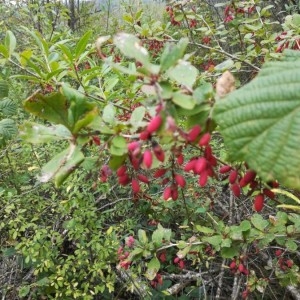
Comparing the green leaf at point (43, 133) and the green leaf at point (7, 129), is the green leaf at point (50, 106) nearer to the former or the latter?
the green leaf at point (43, 133)

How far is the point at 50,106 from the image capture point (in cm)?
80

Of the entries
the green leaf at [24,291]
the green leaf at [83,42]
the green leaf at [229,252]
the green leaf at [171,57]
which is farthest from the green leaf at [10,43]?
the green leaf at [24,291]

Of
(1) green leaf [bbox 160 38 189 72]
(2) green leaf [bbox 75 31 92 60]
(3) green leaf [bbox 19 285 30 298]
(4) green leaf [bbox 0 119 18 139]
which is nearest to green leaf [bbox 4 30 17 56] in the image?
(2) green leaf [bbox 75 31 92 60]

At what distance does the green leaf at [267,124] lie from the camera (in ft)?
1.88

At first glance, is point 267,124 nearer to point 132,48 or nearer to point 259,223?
point 132,48

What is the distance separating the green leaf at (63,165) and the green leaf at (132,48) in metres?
0.22

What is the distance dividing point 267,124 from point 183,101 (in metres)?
0.13

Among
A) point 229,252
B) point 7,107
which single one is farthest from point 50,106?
point 7,107

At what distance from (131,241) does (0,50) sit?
3.13 ft

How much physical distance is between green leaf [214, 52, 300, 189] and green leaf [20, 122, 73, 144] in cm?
31

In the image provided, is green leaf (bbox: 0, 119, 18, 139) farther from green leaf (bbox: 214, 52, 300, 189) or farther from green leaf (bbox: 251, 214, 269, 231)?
green leaf (bbox: 214, 52, 300, 189)

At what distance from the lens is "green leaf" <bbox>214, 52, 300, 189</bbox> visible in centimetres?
57

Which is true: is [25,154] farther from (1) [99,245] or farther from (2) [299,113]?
(2) [299,113]

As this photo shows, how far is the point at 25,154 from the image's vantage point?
9.37ft
